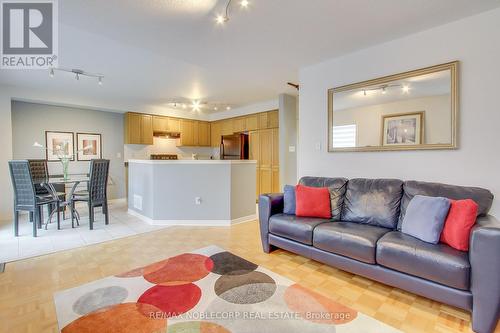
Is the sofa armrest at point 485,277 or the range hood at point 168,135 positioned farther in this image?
the range hood at point 168,135

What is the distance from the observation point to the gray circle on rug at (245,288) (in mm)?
1942

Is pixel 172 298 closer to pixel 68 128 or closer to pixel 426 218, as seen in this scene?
pixel 426 218

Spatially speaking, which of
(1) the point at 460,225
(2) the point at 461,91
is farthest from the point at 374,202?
(2) the point at 461,91

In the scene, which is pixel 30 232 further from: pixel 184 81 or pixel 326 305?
pixel 326 305

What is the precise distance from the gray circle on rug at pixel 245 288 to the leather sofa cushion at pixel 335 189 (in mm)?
1051

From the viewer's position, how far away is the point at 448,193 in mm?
2176

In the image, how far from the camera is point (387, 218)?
2426 mm

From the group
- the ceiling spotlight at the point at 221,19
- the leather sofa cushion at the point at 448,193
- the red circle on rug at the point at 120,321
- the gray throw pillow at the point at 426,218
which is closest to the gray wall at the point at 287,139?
the leather sofa cushion at the point at 448,193

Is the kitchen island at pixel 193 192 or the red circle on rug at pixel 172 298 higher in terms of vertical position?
the kitchen island at pixel 193 192

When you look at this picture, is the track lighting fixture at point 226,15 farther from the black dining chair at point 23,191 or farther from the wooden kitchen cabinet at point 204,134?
the wooden kitchen cabinet at point 204,134

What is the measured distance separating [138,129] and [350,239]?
5597 mm

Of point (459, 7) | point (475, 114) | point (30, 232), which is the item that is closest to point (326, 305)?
point (475, 114)

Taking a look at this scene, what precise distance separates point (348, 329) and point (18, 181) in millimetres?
4427

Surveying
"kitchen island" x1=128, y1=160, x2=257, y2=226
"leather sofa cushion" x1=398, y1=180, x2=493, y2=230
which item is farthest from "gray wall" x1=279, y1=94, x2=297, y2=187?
"leather sofa cushion" x1=398, y1=180, x2=493, y2=230
